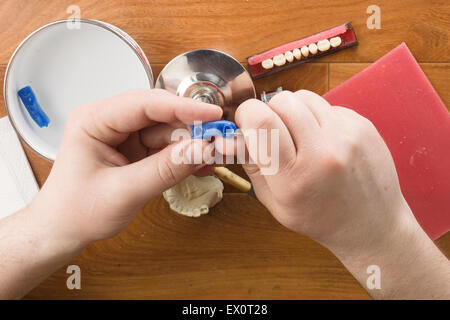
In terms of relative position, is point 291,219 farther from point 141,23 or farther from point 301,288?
point 141,23

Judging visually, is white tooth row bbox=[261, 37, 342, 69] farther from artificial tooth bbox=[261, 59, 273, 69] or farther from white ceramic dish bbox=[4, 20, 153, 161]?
white ceramic dish bbox=[4, 20, 153, 161]

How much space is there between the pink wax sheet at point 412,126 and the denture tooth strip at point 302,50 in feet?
0.18

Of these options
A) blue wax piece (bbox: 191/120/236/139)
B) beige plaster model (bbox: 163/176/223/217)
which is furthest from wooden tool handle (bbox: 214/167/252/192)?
blue wax piece (bbox: 191/120/236/139)

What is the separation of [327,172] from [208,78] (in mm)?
230

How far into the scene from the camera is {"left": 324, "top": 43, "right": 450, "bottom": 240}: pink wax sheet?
1.86 ft

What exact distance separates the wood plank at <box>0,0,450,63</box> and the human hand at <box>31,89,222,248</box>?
15 cm

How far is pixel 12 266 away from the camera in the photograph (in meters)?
0.50

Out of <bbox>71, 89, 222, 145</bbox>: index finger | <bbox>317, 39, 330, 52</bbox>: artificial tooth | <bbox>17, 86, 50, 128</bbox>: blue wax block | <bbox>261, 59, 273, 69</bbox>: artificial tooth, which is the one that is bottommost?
<bbox>71, 89, 222, 145</bbox>: index finger

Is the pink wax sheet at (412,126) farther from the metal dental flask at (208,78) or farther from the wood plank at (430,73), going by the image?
the metal dental flask at (208,78)

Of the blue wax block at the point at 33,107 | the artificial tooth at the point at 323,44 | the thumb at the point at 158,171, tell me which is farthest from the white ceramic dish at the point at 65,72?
the artificial tooth at the point at 323,44

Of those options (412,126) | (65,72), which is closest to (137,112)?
(65,72)

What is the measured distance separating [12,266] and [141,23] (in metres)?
0.38

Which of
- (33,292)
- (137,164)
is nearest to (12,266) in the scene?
(33,292)

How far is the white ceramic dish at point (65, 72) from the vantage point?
53 centimetres
